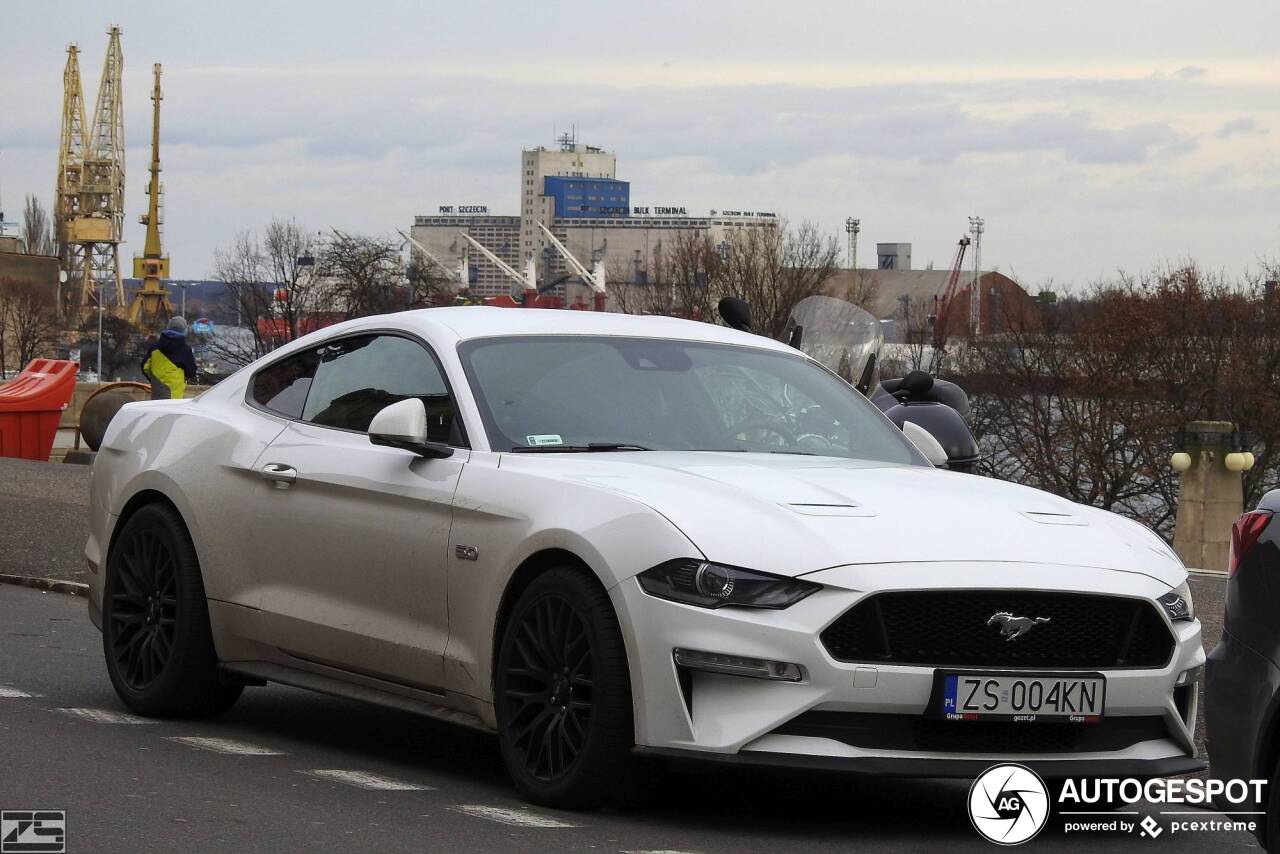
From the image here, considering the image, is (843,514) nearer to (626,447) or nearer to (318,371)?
(626,447)

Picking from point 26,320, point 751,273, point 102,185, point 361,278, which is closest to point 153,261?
point 102,185

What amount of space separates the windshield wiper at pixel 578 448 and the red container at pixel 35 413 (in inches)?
984

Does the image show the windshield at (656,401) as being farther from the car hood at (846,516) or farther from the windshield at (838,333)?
the windshield at (838,333)

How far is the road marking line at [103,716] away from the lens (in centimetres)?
743

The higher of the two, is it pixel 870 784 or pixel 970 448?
pixel 970 448

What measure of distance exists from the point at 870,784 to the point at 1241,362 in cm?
5842

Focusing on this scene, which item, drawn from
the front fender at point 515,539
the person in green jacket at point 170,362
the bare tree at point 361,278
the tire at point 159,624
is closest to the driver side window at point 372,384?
the front fender at point 515,539

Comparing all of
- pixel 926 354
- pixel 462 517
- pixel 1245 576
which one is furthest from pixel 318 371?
pixel 926 354

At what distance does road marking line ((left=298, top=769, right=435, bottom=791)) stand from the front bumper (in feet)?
3.45

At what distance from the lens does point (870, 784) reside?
22.2 ft

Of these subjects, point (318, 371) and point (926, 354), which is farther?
point (926, 354)

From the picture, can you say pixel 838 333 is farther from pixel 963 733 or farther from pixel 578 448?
pixel 963 733

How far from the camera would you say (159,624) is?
24.8ft

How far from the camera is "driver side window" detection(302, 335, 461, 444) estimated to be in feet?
22.1
